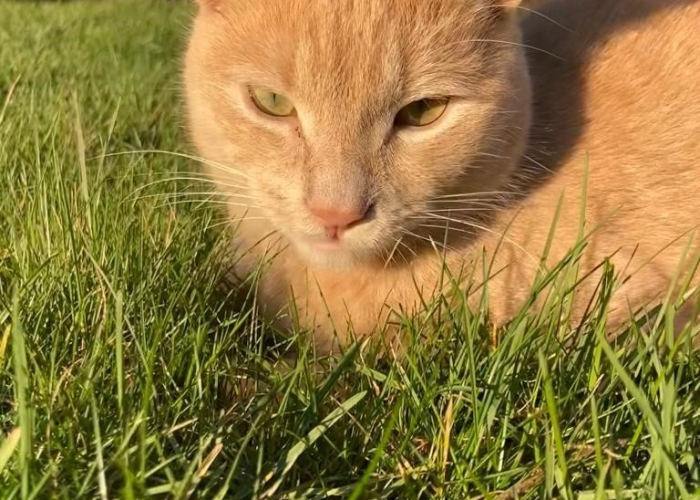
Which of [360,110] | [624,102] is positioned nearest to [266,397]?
[360,110]

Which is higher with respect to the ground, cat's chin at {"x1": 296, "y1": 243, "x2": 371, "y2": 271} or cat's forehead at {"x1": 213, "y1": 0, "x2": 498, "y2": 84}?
Result: cat's forehead at {"x1": 213, "y1": 0, "x2": 498, "y2": 84}

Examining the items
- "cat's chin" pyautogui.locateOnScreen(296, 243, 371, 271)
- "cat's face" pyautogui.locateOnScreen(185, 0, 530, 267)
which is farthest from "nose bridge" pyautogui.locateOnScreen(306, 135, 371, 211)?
"cat's chin" pyautogui.locateOnScreen(296, 243, 371, 271)

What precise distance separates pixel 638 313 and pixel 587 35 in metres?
0.71

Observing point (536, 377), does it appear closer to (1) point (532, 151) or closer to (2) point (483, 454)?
(2) point (483, 454)

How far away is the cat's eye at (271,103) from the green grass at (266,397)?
33 cm

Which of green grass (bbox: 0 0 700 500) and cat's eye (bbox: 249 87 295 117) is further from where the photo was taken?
cat's eye (bbox: 249 87 295 117)

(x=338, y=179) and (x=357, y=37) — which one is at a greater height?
(x=357, y=37)

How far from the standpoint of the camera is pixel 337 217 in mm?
1250

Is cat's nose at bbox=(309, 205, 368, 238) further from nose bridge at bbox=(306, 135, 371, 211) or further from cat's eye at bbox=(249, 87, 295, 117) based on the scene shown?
cat's eye at bbox=(249, 87, 295, 117)

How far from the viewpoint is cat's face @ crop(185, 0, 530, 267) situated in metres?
1.28

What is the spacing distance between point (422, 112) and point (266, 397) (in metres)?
0.63

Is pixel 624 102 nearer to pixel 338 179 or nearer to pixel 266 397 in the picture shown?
pixel 338 179

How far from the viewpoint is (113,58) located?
3.49 meters

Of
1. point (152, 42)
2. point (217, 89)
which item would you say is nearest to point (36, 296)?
point (217, 89)
